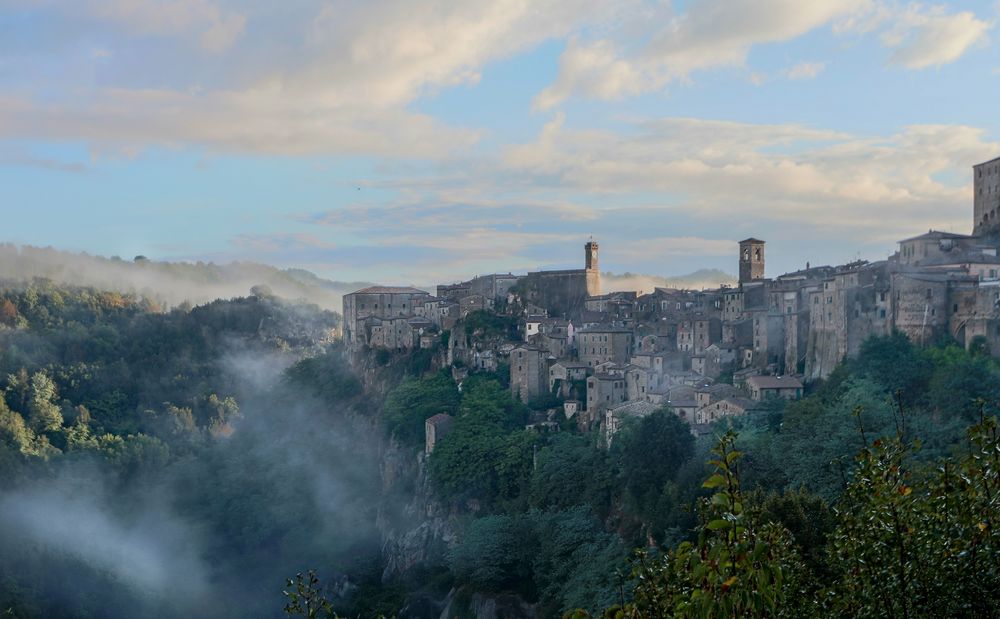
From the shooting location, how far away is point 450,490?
4284cm

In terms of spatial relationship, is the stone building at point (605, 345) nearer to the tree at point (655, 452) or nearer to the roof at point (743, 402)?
the roof at point (743, 402)

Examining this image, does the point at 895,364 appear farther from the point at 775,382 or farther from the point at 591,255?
the point at 591,255

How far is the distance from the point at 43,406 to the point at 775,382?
158ft

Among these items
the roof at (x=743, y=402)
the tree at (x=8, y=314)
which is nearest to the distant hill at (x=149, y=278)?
the tree at (x=8, y=314)

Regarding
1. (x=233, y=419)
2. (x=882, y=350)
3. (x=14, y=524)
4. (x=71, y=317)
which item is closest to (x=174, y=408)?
(x=233, y=419)

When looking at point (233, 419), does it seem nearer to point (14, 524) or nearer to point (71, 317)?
point (14, 524)

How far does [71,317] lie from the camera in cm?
8775

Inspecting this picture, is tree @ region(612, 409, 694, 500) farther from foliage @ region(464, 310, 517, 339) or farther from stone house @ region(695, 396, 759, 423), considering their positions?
foliage @ region(464, 310, 517, 339)

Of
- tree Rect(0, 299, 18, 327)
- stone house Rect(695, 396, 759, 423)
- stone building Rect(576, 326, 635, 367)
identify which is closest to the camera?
stone house Rect(695, 396, 759, 423)

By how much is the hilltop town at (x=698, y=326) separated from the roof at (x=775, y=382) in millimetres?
41

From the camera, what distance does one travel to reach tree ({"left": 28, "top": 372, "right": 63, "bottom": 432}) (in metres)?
64.1

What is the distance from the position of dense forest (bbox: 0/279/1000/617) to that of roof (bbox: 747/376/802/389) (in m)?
1.44

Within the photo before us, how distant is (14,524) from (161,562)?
735 cm

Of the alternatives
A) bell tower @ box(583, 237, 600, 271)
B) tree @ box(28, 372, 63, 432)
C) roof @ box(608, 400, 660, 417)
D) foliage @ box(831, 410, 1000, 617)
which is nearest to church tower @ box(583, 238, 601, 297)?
bell tower @ box(583, 237, 600, 271)
